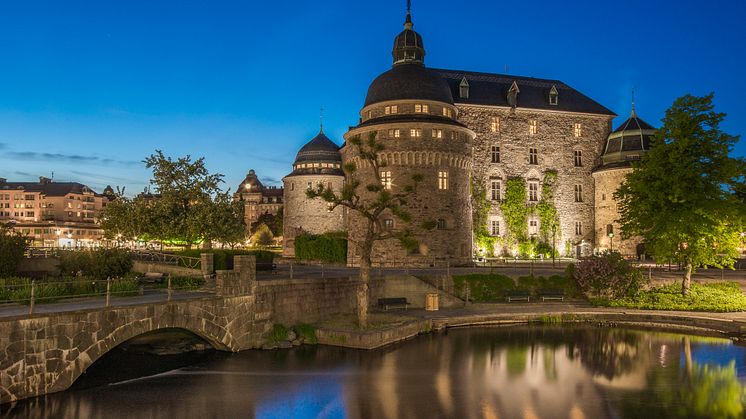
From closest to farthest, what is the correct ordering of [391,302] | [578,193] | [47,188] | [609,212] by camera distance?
[391,302] → [609,212] → [578,193] → [47,188]

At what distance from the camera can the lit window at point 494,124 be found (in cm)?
5250

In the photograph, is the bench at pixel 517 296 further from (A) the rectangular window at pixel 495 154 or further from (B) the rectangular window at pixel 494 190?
(A) the rectangular window at pixel 495 154

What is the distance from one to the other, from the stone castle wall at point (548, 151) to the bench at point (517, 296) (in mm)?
19097

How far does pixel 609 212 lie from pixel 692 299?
2283cm

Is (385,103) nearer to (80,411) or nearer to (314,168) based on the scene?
(314,168)

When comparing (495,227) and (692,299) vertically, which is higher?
(495,227)

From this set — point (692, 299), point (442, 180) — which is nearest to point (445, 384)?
point (692, 299)

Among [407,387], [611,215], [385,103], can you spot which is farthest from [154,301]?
[611,215]

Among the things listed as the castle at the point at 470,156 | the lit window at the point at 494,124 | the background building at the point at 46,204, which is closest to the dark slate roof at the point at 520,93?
the castle at the point at 470,156

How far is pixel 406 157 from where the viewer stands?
4141cm

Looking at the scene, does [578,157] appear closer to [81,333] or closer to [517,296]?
[517,296]

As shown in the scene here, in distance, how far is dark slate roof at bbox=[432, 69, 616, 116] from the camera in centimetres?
5291

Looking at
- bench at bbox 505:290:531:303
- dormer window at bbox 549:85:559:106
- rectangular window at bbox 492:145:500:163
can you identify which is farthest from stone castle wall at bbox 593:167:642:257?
bench at bbox 505:290:531:303

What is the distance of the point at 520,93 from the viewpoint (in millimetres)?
54844
